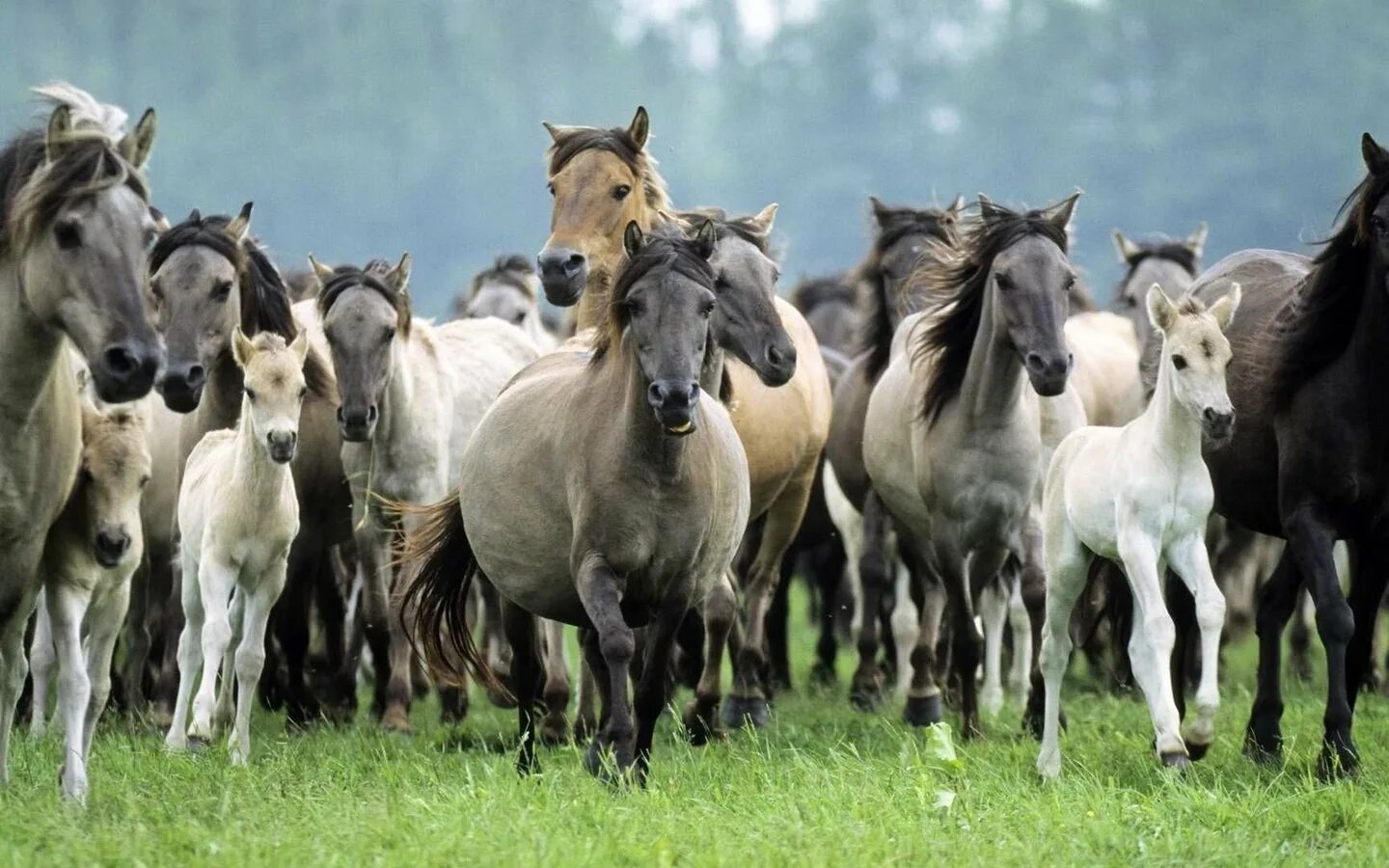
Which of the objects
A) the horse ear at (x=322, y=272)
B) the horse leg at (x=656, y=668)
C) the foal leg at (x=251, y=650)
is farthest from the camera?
the horse ear at (x=322, y=272)

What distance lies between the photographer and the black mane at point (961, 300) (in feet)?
31.6

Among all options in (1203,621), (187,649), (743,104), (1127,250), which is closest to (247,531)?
(187,649)

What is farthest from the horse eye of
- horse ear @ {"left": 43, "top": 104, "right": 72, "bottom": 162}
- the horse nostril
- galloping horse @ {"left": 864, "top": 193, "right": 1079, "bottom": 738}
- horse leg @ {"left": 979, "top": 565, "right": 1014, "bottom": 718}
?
horse leg @ {"left": 979, "top": 565, "right": 1014, "bottom": 718}

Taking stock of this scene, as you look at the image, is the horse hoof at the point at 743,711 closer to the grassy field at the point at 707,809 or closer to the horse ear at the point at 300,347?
the grassy field at the point at 707,809

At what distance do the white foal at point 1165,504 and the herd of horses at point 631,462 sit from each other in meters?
0.02

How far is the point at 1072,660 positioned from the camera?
1413 centimetres

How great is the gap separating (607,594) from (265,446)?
2148mm

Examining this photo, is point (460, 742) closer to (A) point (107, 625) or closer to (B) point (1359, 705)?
(A) point (107, 625)

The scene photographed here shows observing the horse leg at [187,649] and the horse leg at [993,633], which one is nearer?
the horse leg at [187,649]

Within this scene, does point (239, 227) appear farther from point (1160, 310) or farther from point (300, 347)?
point (1160, 310)

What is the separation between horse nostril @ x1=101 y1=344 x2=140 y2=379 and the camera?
6195 mm

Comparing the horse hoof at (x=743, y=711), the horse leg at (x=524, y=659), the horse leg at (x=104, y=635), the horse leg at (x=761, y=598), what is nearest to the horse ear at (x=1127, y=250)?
the horse leg at (x=761, y=598)

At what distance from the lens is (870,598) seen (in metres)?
12.0

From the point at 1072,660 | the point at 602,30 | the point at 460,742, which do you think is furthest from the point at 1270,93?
the point at 460,742
